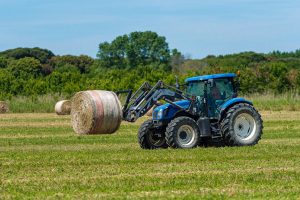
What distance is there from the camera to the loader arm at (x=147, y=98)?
20.1 m

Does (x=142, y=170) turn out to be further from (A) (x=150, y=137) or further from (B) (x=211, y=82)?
(B) (x=211, y=82)

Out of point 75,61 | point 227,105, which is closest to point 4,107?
point 227,105

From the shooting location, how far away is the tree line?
5925 centimetres

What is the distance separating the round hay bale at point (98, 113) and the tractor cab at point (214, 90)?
218 centimetres

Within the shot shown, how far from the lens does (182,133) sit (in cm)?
2017

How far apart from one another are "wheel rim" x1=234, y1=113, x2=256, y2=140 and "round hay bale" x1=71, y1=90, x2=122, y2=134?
10.2 feet

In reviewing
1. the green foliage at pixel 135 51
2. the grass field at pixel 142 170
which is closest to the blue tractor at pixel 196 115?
the grass field at pixel 142 170

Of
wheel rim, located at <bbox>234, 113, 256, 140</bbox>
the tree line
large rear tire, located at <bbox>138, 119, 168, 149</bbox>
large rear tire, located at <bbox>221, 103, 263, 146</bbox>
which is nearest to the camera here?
large rear tire, located at <bbox>221, 103, 263, 146</bbox>

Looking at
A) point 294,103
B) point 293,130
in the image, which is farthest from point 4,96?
point 293,130

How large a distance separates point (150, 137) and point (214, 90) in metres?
2.07

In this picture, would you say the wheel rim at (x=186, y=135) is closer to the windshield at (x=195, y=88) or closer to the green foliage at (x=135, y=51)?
the windshield at (x=195, y=88)

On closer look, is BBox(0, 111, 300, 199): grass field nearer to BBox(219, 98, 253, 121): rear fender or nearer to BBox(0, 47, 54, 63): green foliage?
BBox(219, 98, 253, 121): rear fender

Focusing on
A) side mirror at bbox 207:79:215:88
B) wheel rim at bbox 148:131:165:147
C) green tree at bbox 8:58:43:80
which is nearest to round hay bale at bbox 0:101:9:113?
wheel rim at bbox 148:131:165:147

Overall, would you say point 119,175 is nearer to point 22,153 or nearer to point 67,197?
point 67,197
